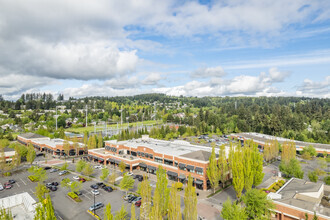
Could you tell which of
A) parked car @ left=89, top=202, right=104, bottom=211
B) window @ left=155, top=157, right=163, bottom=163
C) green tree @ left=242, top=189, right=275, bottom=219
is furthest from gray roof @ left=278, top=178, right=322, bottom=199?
parked car @ left=89, top=202, right=104, bottom=211

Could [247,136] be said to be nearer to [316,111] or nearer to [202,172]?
[202,172]

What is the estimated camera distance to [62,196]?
111 ft

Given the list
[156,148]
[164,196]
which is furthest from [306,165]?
[164,196]

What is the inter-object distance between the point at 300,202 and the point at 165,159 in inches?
959

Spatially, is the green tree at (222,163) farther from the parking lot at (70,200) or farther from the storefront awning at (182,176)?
the parking lot at (70,200)

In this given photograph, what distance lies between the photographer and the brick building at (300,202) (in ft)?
76.9

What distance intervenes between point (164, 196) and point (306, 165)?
153ft

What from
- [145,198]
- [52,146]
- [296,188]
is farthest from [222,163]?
[52,146]

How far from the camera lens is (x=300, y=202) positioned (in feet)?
82.8

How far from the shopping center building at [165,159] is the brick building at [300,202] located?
12.8 metres

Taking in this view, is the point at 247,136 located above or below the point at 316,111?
below

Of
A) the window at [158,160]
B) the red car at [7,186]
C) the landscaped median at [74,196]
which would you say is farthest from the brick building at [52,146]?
the landscaped median at [74,196]

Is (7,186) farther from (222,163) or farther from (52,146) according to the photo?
(222,163)

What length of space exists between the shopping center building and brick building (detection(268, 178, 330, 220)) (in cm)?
1279
